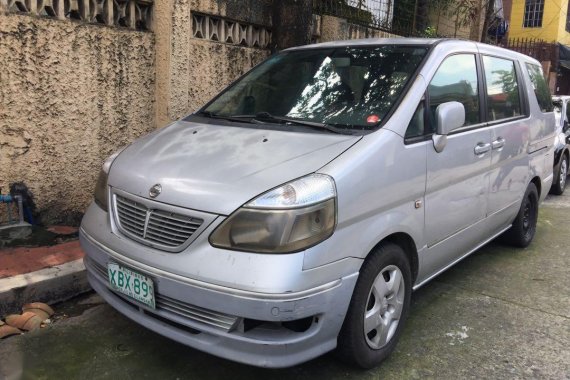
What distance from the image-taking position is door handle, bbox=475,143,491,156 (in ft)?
11.6

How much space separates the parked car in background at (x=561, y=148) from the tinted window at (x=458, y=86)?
14.7 ft

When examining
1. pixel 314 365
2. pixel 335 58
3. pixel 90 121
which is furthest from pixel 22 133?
pixel 314 365

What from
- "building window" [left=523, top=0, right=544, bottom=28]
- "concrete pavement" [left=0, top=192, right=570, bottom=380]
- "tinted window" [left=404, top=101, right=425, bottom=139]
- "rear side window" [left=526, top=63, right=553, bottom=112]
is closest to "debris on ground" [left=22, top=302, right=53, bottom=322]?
"concrete pavement" [left=0, top=192, right=570, bottom=380]

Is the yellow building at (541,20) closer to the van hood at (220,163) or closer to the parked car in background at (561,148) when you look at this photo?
the parked car in background at (561,148)

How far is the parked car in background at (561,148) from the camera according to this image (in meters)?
7.62

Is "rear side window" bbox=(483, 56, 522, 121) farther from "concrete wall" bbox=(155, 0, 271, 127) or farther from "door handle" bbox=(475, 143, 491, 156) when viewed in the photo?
"concrete wall" bbox=(155, 0, 271, 127)

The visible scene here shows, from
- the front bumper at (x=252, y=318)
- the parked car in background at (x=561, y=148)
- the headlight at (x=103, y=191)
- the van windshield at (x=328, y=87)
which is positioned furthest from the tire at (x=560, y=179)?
the headlight at (x=103, y=191)

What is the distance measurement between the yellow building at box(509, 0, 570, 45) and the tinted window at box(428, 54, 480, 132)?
19.1 meters

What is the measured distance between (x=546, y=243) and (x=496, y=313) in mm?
2058

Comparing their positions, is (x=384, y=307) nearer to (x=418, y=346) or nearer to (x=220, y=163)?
(x=418, y=346)

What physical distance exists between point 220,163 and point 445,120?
1.34m

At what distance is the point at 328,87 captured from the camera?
11.1ft

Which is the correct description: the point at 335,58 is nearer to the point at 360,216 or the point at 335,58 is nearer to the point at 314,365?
the point at 360,216

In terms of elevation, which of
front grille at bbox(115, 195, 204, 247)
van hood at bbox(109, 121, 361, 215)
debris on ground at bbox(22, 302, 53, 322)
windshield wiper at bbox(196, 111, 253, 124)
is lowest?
debris on ground at bbox(22, 302, 53, 322)
